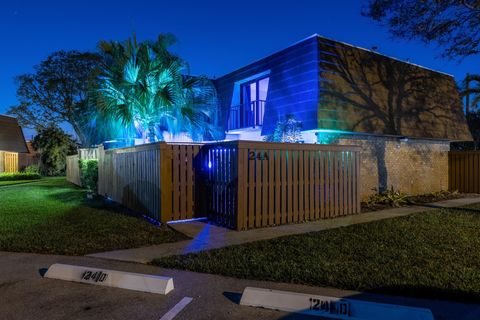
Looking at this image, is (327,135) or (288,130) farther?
(288,130)

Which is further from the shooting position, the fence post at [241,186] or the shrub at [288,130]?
the shrub at [288,130]

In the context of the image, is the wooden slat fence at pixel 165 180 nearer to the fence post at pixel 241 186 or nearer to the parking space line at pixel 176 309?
the fence post at pixel 241 186

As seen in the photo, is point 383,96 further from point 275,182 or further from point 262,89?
point 275,182

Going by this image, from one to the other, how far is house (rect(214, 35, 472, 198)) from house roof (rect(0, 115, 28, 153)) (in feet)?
79.0

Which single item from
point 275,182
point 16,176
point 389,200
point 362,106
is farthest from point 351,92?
point 16,176

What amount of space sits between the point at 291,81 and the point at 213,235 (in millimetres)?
7066

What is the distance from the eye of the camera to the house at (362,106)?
11.6 metres

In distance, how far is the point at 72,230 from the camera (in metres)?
7.25

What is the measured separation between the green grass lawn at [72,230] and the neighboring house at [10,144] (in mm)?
22349

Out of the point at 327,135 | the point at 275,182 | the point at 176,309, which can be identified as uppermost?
the point at 327,135

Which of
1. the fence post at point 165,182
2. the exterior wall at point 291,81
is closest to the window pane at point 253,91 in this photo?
the exterior wall at point 291,81

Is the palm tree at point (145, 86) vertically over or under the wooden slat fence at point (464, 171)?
over

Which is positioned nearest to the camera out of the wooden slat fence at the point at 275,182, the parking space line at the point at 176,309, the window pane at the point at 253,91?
the parking space line at the point at 176,309

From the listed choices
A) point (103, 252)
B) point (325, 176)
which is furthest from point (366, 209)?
point (103, 252)
